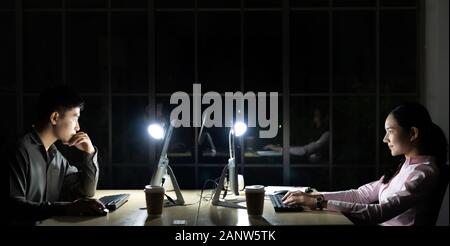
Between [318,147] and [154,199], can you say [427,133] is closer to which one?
[154,199]

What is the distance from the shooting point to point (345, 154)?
4.02 metres

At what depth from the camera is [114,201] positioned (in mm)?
2275

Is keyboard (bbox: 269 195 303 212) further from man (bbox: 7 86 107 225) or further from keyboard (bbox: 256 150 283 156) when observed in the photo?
keyboard (bbox: 256 150 283 156)

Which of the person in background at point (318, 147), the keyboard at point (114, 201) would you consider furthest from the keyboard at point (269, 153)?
the keyboard at point (114, 201)

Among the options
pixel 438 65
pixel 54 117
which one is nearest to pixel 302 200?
pixel 54 117

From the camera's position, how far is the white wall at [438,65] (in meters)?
3.19

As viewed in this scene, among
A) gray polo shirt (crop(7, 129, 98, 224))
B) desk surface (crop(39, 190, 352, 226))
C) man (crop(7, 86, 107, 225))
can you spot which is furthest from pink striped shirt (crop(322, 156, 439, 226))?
gray polo shirt (crop(7, 129, 98, 224))

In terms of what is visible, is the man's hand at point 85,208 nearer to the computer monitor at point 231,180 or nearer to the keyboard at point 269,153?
the computer monitor at point 231,180

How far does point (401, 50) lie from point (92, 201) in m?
10.0

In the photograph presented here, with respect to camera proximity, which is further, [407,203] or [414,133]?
[414,133]

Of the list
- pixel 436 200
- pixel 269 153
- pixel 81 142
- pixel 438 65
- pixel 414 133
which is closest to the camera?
pixel 436 200

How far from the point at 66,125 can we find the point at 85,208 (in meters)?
0.59

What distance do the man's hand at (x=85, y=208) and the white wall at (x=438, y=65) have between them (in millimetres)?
2407
